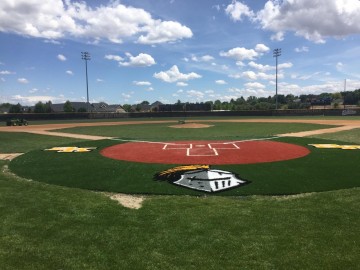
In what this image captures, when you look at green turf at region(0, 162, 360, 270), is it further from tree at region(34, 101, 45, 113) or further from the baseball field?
tree at region(34, 101, 45, 113)

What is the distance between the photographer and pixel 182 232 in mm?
7273

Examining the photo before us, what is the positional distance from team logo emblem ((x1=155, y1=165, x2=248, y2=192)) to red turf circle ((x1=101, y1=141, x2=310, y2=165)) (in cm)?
194

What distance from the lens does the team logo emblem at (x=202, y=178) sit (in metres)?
11.4

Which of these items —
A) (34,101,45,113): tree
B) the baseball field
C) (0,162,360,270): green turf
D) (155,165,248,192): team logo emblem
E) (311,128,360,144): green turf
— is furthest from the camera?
(34,101,45,113): tree

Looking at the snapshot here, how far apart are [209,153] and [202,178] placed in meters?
5.95

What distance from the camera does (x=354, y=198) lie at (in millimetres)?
9641

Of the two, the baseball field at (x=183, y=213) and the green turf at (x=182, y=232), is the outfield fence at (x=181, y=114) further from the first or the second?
Answer: the green turf at (x=182, y=232)

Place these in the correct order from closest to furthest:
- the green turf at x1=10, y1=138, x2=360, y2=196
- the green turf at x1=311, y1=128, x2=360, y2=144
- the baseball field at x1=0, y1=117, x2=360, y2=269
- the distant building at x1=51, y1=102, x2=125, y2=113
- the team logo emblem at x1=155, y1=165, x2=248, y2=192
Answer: the baseball field at x1=0, y1=117, x2=360, y2=269
the green turf at x1=10, y1=138, x2=360, y2=196
the team logo emblem at x1=155, y1=165, x2=248, y2=192
the green turf at x1=311, y1=128, x2=360, y2=144
the distant building at x1=51, y1=102, x2=125, y2=113

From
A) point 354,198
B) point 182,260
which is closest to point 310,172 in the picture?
point 354,198

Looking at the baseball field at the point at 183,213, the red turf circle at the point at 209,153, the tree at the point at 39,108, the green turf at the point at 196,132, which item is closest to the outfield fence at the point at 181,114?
the green turf at the point at 196,132

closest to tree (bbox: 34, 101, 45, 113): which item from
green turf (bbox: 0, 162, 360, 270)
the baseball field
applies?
the baseball field

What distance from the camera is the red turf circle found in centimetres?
1619

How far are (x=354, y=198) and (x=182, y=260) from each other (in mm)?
6351

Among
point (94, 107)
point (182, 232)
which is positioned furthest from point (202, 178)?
point (94, 107)
